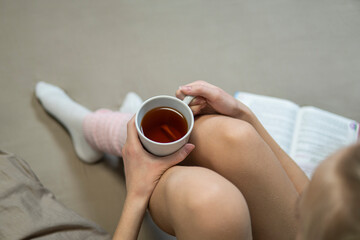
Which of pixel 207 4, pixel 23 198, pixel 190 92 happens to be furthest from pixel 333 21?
pixel 23 198

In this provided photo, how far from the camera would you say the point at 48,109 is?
907mm

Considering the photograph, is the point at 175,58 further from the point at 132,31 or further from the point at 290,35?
the point at 290,35

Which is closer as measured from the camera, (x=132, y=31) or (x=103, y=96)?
(x=103, y=96)

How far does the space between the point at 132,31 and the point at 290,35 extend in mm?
715

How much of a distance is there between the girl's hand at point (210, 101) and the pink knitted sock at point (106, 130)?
233mm

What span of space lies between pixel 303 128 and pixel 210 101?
0.51m

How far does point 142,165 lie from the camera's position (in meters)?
0.55

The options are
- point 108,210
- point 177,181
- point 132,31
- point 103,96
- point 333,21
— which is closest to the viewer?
point 177,181

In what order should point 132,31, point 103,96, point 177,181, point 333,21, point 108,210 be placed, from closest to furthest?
point 177,181 < point 108,210 < point 103,96 < point 132,31 < point 333,21

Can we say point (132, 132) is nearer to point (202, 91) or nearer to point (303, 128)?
point (202, 91)

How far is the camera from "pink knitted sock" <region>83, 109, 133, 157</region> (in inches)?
28.7

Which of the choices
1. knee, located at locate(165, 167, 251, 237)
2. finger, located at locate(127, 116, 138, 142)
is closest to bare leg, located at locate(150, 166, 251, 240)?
knee, located at locate(165, 167, 251, 237)

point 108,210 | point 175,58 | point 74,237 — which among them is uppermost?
point 175,58

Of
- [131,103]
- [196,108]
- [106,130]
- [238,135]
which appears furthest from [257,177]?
[131,103]
